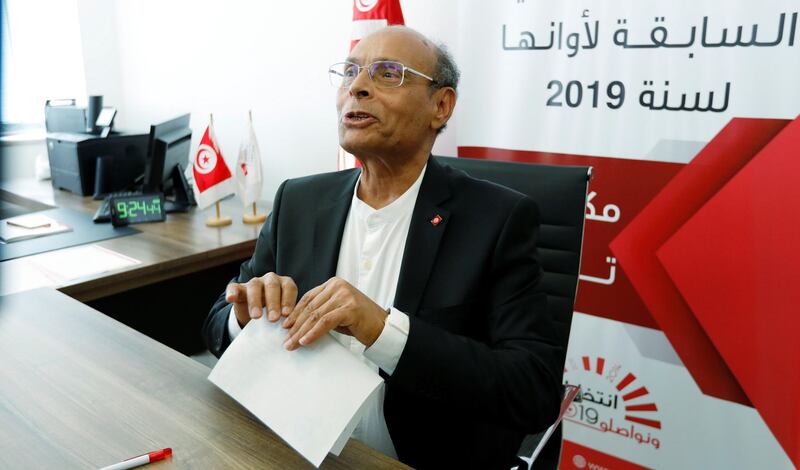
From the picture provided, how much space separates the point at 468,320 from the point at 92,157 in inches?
98.2

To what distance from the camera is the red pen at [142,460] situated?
90 cm

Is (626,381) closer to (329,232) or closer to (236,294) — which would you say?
(329,232)

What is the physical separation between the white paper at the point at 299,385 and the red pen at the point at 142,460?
0.14 metres

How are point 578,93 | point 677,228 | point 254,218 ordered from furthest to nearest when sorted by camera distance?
point 254,218 → point 578,93 → point 677,228

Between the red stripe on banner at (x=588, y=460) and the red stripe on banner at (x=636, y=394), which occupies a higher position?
the red stripe on banner at (x=636, y=394)

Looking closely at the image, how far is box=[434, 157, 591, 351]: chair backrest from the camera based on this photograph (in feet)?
4.72

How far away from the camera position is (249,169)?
259 cm

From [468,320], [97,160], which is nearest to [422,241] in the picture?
[468,320]

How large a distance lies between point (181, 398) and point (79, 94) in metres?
3.45

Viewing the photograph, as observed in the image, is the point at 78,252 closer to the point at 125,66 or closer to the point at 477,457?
the point at 477,457

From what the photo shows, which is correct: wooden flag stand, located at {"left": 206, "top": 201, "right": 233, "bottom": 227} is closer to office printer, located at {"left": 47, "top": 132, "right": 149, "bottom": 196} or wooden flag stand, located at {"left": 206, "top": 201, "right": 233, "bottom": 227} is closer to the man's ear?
office printer, located at {"left": 47, "top": 132, "right": 149, "bottom": 196}

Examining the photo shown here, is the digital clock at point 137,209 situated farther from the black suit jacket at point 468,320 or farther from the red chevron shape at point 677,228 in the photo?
the red chevron shape at point 677,228

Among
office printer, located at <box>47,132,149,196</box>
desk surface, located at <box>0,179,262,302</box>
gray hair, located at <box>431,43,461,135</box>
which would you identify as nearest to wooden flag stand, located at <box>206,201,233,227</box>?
desk surface, located at <box>0,179,262,302</box>

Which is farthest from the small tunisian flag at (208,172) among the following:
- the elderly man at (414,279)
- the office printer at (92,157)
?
the elderly man at (414,279)
